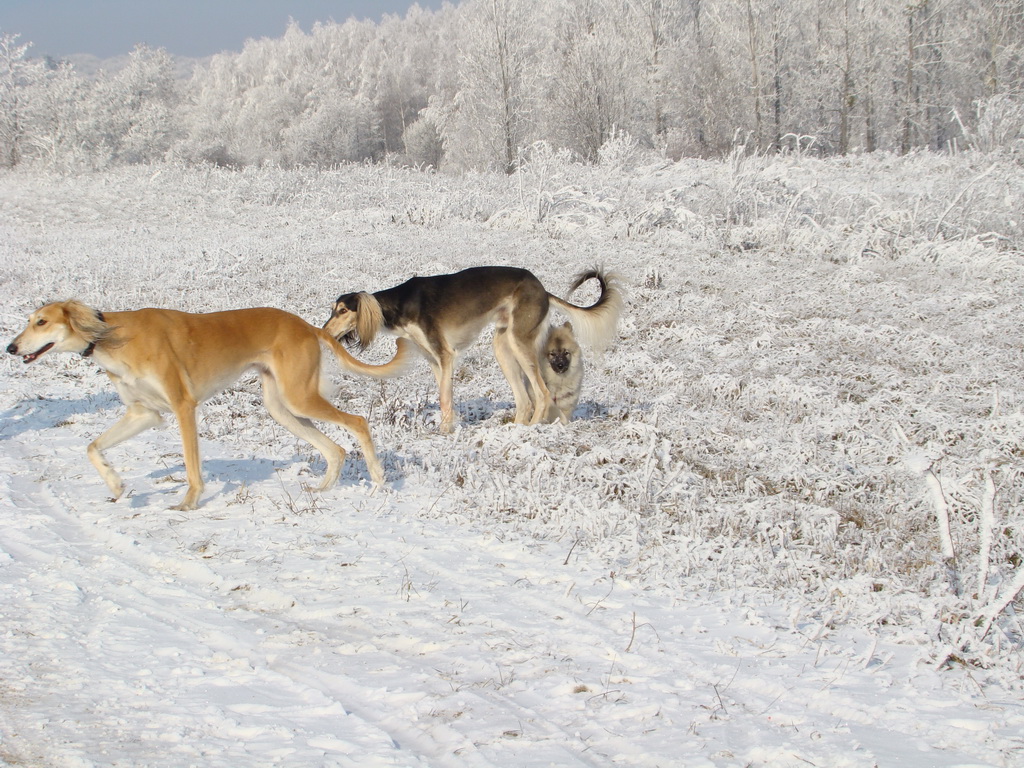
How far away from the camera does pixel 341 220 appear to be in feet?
68.2

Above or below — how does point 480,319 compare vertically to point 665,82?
below

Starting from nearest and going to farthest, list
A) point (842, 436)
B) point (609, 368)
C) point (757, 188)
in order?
1. point (842, 436)
2. point (609, 368)
3. point (757, 188)

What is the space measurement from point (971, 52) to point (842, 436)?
4596 centimetres

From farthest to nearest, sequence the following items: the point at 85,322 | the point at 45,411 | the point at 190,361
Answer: the point at 45,411 < the point at 190,361 < the point at 85,322

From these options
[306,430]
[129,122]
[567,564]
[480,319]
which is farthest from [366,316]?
[129,122]

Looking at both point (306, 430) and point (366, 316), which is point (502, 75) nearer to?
point (366, 316)

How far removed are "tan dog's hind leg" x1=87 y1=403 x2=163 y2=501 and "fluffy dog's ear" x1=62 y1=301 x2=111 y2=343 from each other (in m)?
0.60

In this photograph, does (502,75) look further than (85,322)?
Yes

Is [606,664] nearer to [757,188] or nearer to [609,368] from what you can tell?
[609,368]

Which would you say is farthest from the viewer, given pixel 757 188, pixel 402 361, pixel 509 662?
pixel 757 188

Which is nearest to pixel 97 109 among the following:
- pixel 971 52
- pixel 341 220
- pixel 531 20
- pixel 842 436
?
pixel 531 20

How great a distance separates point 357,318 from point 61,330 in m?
2.82

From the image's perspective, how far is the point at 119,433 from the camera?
18.5ft

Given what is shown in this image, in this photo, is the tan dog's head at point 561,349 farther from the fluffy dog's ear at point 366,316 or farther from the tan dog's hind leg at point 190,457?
the tan dog's hind leg at point 190,457
